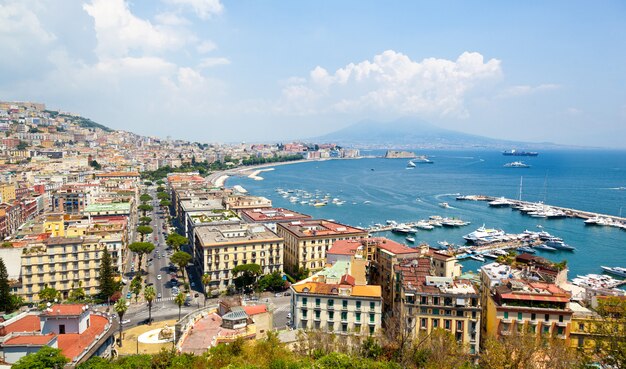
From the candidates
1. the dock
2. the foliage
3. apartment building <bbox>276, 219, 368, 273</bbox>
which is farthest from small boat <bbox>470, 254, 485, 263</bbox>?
the dock

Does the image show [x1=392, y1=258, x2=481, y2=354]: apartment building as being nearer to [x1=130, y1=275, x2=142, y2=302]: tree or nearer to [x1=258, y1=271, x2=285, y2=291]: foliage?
[x1=258, y1=271, x2=285, y2=291]: foliage

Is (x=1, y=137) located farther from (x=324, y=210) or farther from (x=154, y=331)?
(x=154, y=331)

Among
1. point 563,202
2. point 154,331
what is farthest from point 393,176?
point 154,331

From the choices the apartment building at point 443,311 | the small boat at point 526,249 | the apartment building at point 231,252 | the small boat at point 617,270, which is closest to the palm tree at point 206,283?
the apartment building at point 231,252

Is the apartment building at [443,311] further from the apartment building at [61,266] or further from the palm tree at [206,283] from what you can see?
the apartment building at [61,266]

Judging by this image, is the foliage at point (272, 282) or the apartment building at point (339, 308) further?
the foliage at point (272, 282)

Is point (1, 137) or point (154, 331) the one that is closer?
point (154, 331)
